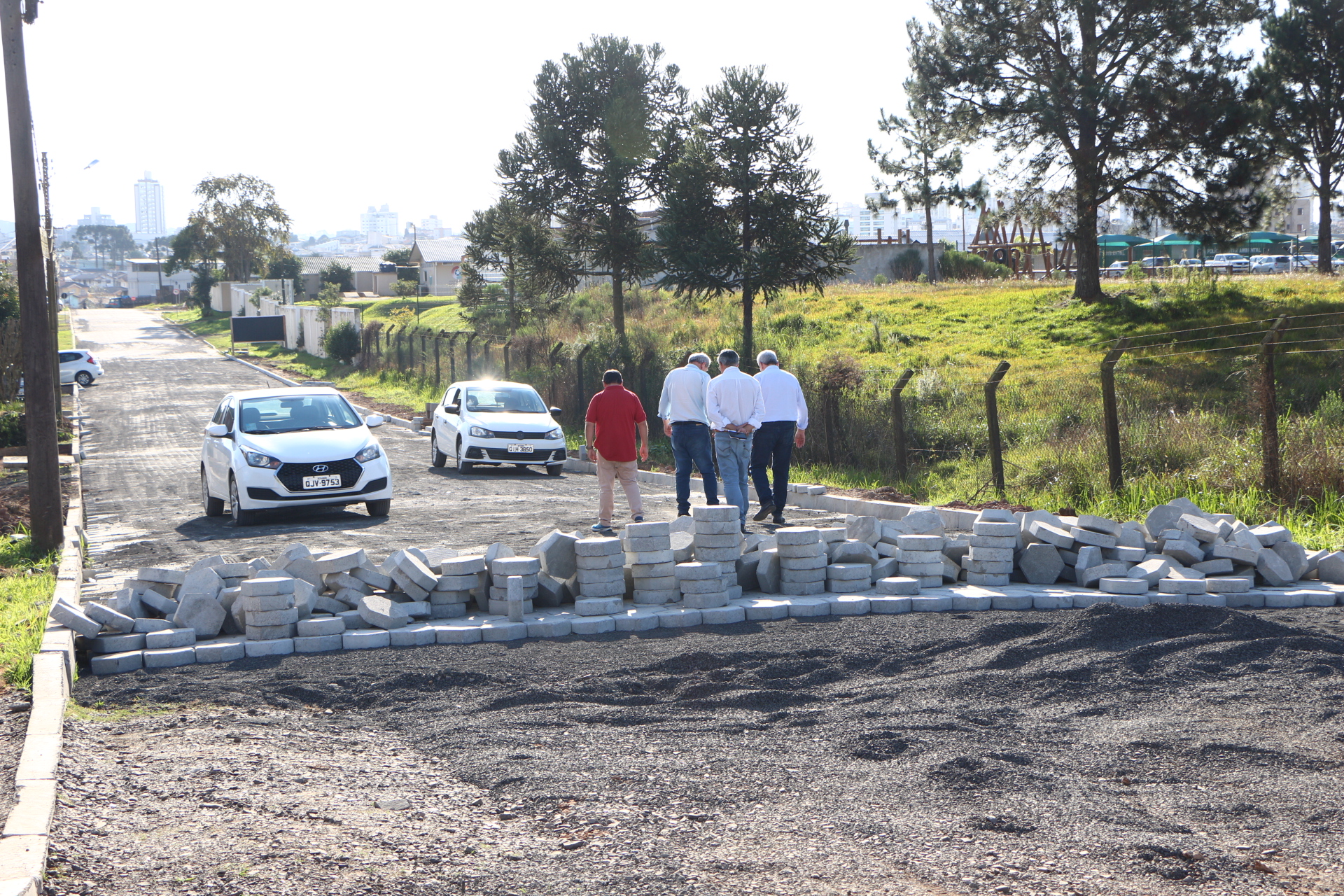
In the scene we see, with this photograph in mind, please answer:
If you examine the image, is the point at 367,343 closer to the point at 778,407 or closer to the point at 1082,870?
the point at 778,407

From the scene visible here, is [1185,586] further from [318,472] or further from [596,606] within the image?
[318,472]

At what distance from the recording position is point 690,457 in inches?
480

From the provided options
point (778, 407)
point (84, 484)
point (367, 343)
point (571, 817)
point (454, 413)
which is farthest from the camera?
point (367, 343)

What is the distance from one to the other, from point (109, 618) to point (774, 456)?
22.4ft

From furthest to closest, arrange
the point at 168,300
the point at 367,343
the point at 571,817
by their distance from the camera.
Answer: the point at 168,300, the point at 367,343, the point at 571,817

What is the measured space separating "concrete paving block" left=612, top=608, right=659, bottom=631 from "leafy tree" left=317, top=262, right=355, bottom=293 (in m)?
89.6

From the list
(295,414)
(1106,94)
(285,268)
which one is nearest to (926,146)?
(1106,94)

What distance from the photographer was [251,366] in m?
46.8

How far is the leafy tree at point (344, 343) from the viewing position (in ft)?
142

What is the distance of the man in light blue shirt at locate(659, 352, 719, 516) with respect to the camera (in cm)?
1177

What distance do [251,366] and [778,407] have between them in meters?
39.3

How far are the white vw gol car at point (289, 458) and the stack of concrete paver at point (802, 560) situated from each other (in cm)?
634

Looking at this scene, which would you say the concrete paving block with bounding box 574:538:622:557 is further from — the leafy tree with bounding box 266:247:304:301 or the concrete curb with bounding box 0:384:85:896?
the leafy tree with bounding box 266:247:304:301

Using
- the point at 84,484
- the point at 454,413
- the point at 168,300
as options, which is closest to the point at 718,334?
the point at 454,413
